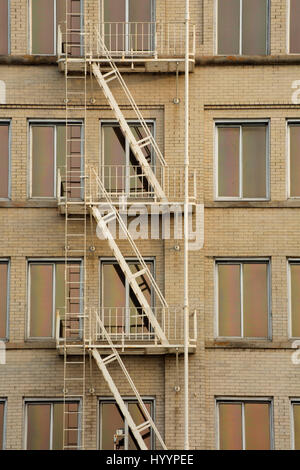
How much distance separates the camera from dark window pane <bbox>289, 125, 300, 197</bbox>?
27916mm

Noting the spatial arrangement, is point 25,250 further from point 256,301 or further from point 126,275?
point 256,301

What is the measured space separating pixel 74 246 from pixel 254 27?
683 cm

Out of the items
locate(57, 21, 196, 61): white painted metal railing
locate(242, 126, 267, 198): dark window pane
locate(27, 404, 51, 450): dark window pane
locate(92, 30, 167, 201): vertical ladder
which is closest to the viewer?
locate(27, 404, 51, 450): dark window pane

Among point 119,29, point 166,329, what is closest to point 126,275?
point 166,329

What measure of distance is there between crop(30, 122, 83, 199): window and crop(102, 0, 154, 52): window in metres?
2.25

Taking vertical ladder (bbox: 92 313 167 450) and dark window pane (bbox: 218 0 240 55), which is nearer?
vertical ladder (bbox: 92 313 167 450)

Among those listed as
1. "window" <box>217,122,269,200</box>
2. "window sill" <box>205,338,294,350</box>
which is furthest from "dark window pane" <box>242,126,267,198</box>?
"window sill" <box>205,338,294,350</box>

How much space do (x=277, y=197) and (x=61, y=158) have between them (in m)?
5.19

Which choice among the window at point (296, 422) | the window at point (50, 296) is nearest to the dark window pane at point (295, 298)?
the window at point (296, 422)

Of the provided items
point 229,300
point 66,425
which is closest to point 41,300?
point 66,425

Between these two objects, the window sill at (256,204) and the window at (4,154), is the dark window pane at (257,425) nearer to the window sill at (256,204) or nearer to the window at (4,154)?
the window sill at (256,204)

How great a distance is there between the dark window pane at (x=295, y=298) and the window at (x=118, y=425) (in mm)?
3734

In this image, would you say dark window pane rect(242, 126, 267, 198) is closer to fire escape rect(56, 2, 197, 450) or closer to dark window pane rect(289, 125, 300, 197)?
dark window pane rect(289, 125, 300, 197)
